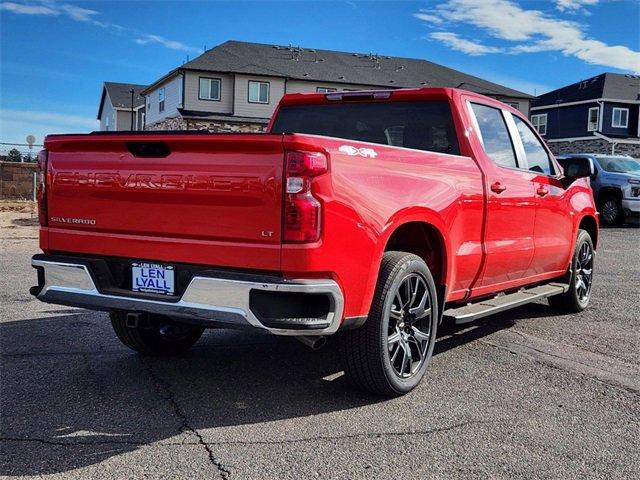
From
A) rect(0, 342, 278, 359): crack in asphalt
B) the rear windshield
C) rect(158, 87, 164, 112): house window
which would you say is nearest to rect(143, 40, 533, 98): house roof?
rect(158, 87, 164, 112): house window

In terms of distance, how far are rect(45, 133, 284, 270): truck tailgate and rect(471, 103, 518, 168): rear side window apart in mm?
2443

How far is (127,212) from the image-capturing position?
387 centimetres

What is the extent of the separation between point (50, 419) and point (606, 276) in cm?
843

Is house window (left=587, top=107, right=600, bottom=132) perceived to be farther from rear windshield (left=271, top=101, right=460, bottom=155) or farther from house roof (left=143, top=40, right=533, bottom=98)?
rear windshield (left=271, top=101, right=460, bottom=155)

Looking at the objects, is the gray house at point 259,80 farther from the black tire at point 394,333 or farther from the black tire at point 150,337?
the black tire at point 394,333

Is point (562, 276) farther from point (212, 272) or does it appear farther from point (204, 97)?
point (204, 97)

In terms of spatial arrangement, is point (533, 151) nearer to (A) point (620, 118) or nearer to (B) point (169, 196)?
(B) point (169, 196)

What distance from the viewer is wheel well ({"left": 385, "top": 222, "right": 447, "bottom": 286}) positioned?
4.47m

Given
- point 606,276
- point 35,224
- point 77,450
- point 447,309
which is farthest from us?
point 35,224

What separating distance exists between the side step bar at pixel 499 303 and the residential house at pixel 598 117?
134 feet

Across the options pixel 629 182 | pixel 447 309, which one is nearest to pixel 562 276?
pixel 447 309

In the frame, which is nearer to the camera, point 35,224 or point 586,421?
point 586,421

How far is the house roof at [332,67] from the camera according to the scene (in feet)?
127

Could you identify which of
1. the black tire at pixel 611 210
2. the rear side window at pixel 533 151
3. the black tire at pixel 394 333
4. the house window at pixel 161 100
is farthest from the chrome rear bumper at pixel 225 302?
the house window at pixel 161 100
